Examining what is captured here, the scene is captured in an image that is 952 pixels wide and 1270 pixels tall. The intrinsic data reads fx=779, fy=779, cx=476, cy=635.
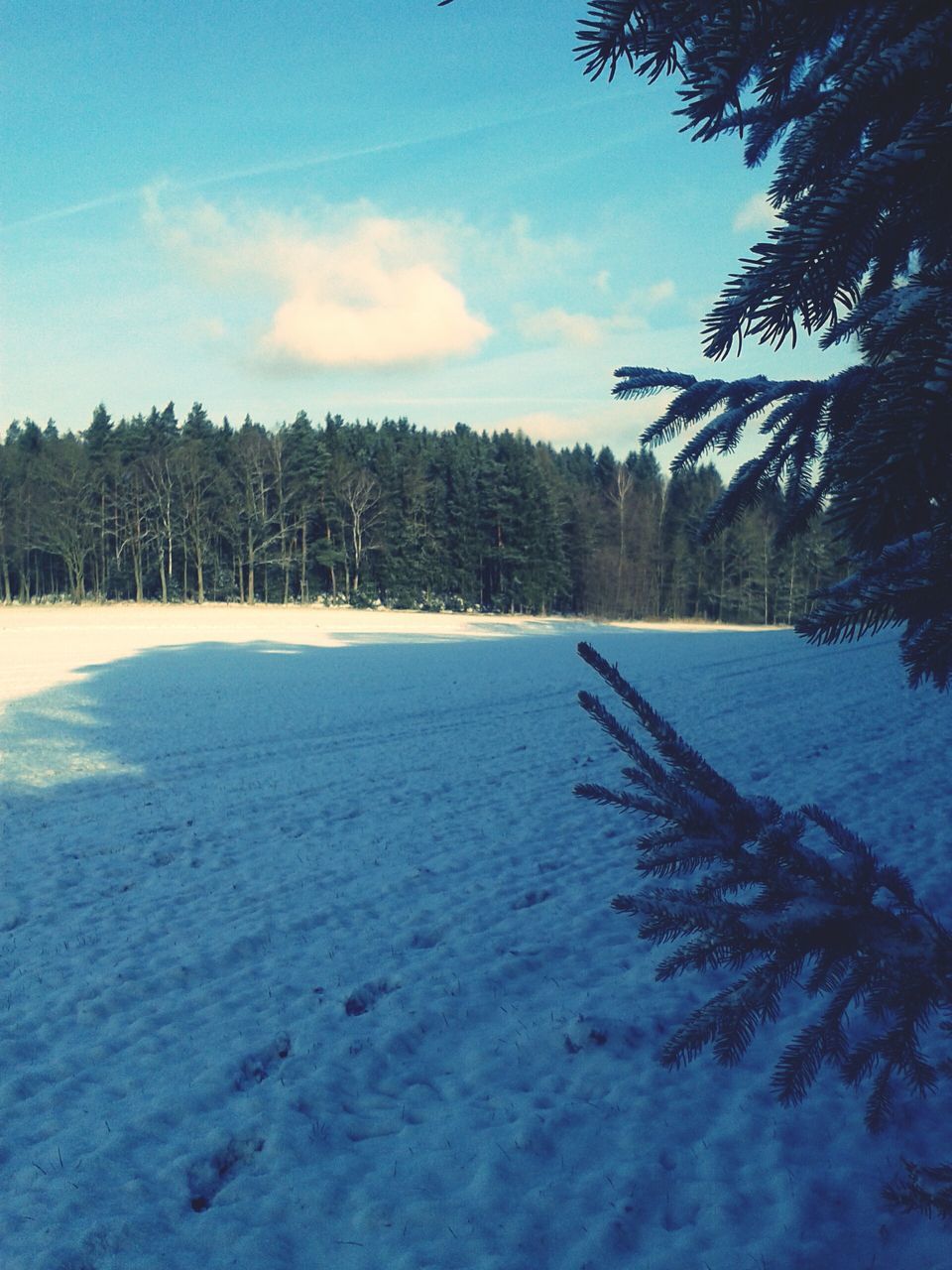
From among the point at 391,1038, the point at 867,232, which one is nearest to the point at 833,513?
the point at 867,232

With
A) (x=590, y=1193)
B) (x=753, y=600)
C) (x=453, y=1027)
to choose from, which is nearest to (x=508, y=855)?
(x=453, y=1027)

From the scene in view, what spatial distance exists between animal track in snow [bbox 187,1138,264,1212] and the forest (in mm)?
52991

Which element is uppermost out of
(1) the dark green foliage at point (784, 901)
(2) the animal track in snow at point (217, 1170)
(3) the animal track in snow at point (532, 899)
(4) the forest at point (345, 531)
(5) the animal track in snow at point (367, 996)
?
(4) the forest at point (345, 531)

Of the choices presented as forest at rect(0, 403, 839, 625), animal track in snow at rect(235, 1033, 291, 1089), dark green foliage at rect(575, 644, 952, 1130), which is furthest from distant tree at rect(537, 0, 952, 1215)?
forest at rect(0, 403, 839, 625)

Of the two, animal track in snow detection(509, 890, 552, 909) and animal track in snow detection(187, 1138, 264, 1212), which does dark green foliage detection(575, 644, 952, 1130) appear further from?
animal track in snow detection(509, 890, 552, 909)

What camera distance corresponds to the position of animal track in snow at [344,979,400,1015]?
170 inches

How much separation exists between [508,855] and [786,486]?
14.0 ft

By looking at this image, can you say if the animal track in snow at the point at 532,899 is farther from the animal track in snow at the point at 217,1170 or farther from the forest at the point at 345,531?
the forest at the point at 345,531

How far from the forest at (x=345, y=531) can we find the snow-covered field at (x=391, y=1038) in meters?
47.7

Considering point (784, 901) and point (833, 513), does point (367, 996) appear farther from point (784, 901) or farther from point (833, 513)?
point (833, 513)

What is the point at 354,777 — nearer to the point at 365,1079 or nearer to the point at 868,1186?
the point at 365,1079

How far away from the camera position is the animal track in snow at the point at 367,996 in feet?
14.1

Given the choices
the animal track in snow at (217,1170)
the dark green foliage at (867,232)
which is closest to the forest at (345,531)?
the animal track in snow at (217,1170)

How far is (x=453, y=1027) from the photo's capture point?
412 cm
